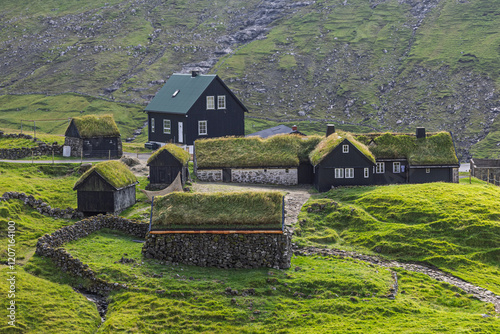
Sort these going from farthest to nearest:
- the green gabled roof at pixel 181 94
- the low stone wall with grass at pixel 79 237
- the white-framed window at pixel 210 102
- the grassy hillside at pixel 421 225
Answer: the white-framed window at pixel 210 102 < the green gabled roof at pixel 181 94 < the grassy hillside at pixel 421 225 < the low stone wall with grass at pixel 79 237

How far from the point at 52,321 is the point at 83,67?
440 feet

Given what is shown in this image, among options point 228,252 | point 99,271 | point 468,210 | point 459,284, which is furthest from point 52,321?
point 468,210

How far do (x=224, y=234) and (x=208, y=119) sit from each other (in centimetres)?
4307

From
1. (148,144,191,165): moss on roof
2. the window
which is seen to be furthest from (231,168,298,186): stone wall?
the window

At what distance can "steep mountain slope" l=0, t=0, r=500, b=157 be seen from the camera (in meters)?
140

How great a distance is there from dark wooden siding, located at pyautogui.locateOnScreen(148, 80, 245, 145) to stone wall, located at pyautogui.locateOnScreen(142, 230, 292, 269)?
40.2 metres

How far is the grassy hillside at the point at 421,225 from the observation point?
46844 mm

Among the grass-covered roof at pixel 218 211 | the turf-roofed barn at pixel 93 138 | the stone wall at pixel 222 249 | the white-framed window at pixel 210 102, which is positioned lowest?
the stone wall at pixel 222 249

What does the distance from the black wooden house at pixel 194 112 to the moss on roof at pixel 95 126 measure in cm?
1071

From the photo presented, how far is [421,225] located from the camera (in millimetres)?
51125

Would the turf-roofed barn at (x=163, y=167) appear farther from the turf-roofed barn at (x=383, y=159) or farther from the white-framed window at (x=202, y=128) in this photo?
the white-framed window at (x=202, y=128)

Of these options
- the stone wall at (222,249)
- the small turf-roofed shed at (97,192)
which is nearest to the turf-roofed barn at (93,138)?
the small turf-roofed shed at (97,192)

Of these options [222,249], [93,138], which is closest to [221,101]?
[93,138]

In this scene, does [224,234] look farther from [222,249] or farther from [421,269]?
[421,269]
